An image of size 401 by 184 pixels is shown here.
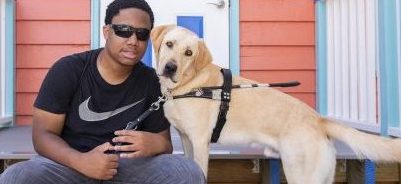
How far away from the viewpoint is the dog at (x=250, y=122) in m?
2.20

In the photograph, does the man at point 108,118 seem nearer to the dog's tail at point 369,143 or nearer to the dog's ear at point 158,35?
the dog's ear at point 158,35

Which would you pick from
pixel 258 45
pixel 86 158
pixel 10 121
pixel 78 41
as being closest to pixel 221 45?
pixel 258 45

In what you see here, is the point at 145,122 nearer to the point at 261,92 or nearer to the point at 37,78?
the point at 261,92

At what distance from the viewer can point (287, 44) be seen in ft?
13.6

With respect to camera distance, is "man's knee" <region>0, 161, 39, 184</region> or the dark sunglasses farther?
the dark sunglasses

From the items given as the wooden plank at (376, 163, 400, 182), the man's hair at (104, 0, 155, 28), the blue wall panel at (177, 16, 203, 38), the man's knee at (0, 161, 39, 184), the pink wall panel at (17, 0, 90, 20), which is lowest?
the wooden plank at (376, 163, 400, 182)

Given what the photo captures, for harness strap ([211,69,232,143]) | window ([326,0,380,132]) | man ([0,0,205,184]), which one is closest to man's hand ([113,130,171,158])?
man ([0,0,205,184])

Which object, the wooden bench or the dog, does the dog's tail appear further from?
the wooden bench

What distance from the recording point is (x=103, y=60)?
2.15m

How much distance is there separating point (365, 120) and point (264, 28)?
1.29m

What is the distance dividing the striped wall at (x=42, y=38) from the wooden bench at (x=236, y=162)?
106 cm

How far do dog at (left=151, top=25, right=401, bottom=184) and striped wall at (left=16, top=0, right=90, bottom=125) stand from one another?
195 cm

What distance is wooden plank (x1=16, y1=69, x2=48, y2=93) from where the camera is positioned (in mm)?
3969

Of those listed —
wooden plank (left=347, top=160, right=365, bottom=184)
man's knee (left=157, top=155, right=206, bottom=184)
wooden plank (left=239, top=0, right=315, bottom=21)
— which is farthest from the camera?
wooden plank (left=239, top=0, right=315, bottom=21)
